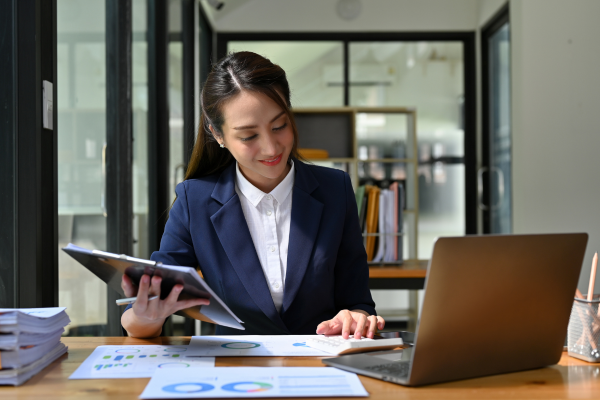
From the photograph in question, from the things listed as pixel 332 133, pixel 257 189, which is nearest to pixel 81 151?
pixel 257 189

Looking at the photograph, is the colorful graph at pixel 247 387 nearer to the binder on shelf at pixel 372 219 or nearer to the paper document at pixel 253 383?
the paper document at pixel 253 383

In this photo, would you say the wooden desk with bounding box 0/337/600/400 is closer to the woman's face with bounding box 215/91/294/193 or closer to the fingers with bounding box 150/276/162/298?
the fingers with bounding box 150/276/162/298

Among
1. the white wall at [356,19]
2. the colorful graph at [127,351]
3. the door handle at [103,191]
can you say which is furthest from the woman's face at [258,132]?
the white wall at [356,19]

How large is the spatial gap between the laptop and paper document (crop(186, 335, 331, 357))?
0.10 metres

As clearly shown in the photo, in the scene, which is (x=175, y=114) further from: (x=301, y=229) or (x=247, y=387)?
(x=247, y=387)

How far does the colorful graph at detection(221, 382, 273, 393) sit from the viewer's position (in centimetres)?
80

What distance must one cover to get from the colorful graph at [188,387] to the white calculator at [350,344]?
285mm

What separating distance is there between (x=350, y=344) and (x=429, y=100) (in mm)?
4124

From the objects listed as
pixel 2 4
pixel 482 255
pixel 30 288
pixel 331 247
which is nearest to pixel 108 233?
pixel 30 288

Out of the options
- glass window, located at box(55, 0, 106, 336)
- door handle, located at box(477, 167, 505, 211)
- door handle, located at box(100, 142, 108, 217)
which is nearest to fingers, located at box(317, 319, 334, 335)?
glass window, located at box(55, 0, 106, 336)

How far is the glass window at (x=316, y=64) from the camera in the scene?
16.2ft

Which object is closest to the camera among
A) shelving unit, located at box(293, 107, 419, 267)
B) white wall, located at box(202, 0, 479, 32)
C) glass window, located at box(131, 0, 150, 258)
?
glass window, located at box(131, 0, 150, 258)

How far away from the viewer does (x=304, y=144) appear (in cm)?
359

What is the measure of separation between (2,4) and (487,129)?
398 cm
